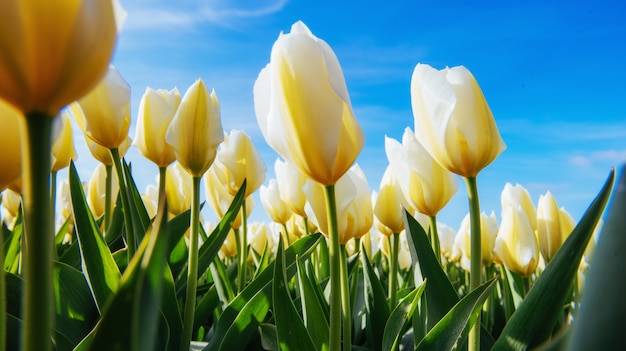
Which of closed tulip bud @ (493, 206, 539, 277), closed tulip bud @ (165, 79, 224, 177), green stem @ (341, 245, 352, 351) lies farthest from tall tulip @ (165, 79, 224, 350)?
closed tulip bud @ (493, 206, 539, 277)

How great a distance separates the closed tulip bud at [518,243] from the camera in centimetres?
154

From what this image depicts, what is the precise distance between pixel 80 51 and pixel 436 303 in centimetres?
82

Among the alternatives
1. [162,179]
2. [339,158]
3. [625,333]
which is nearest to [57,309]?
[162,179]

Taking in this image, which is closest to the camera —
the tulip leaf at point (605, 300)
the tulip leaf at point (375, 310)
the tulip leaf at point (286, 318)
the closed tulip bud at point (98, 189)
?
the tulip leaf at point (605, 300)

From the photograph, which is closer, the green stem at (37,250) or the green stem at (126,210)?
the green stem at (37,250)

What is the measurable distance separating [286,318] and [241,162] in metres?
0.90

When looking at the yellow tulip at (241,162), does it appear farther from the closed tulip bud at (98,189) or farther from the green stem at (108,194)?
the closed tulip bud at (98,189)

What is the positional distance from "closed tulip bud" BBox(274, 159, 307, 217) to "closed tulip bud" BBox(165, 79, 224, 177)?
27 centimetres

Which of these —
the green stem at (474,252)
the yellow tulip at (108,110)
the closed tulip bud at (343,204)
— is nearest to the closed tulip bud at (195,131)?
the yellow tulip at (108,110)

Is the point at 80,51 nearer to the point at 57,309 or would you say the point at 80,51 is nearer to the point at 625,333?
the point at 625,333

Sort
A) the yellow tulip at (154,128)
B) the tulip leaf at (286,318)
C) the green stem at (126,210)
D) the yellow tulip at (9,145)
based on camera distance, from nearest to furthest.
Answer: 1. the yellow tulip at (9,145)
2. the tulip leaf at (286,318)
3. the green stem at (126,210)
4. the yellow tulip at (154,128)

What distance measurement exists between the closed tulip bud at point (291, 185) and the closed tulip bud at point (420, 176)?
10.7 inches

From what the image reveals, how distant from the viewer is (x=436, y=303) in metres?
1.04

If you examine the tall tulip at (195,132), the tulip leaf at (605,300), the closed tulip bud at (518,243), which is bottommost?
the tulip leaf at (605,300)
